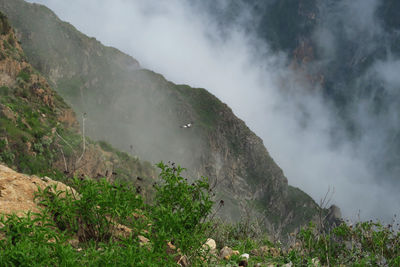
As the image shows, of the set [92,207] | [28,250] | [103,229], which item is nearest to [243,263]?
[103,229]

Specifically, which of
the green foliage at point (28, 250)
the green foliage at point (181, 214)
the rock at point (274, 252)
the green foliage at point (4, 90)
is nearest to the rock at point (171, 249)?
the green foliage at point (181, 214)

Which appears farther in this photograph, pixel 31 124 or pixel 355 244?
pixel 31 124

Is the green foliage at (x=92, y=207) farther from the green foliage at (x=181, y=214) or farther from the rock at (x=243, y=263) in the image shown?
the rock at (x=243, y=263)

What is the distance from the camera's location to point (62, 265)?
3.40 metres

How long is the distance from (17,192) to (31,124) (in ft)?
131

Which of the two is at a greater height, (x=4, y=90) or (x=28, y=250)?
(x=4, y=90)

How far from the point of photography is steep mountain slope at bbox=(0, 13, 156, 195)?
111 ft

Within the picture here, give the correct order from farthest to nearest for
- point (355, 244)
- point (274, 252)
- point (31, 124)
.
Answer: point (31, 124), point (274, 252), point (355, 244)

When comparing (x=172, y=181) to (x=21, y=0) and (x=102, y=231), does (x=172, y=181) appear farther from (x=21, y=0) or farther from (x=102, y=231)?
(x=21, y=0)

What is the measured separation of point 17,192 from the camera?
5.83 m

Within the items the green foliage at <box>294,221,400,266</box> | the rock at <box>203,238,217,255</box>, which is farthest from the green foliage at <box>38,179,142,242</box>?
the green foliage at <box>294,221,400,266</box>

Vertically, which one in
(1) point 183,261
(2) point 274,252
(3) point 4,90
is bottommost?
(1) point 183,261

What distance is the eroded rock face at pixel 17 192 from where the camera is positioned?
5.30 meters

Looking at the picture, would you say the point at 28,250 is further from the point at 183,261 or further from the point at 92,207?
the point at 183,261
